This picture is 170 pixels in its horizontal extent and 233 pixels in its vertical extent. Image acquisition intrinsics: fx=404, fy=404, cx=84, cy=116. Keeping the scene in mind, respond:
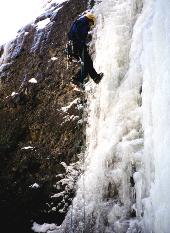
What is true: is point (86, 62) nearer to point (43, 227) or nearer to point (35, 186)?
point (35, 186)

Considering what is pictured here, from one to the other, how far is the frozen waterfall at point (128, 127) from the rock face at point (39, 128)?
0.49 metres

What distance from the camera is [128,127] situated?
5.93 metres

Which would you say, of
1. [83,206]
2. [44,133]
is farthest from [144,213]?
[44,133]

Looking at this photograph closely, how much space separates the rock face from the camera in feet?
23.9

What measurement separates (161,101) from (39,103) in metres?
4.52

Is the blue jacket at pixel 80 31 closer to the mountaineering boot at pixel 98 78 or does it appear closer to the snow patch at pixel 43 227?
the mountaineering boot at pixel 98 78

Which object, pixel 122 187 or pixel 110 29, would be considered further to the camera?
pixel 110 29

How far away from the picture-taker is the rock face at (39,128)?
23.9ft

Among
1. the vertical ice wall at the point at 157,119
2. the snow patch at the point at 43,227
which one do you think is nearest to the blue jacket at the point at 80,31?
the vertical ice wall at the point at 157,119

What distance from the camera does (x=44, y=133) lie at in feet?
26.1

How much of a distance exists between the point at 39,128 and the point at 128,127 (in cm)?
264

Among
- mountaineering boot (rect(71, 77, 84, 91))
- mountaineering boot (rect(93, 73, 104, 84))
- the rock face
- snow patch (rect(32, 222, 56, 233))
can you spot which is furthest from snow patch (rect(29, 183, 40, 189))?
mountaineering boot (rect(93, 73, 104, 84))

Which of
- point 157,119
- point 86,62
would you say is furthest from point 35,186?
point 157,119

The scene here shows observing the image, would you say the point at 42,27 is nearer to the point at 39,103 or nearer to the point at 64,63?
the point at 64,63
